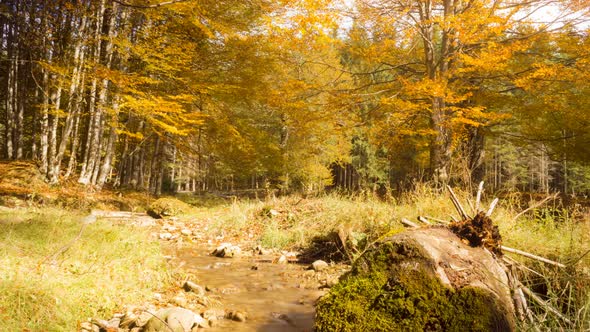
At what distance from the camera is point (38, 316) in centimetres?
270

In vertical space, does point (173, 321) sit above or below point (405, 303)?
below

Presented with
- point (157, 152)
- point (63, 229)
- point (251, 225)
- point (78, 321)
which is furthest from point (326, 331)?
point (157, 152)

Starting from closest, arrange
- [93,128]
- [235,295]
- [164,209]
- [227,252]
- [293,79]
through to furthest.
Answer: [235,295] < [227,252] < [293,79] < [164,209] < [93,128]

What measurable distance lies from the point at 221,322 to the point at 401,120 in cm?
823

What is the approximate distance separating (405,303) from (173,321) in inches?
77.2

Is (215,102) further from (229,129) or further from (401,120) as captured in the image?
(401,120)

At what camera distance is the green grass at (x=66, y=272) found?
2.78 meters

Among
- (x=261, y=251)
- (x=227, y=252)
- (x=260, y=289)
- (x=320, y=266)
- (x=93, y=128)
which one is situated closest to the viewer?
(x=260, y=289)

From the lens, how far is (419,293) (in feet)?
7.22

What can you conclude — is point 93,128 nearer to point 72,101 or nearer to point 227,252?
point 72,101

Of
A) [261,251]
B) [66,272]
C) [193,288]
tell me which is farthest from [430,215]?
[66,272]

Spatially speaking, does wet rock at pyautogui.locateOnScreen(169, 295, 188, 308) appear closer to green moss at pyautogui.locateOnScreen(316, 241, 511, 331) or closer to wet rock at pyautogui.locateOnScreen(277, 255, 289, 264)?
green moss at pyautogui.locateOnScreen(316, 241, 511, 331)

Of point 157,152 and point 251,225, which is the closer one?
point 251,225

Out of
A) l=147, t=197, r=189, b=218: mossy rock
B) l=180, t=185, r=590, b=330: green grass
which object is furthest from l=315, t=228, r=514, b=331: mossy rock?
l=147, t=197, r=189, b=218: mossy rock
